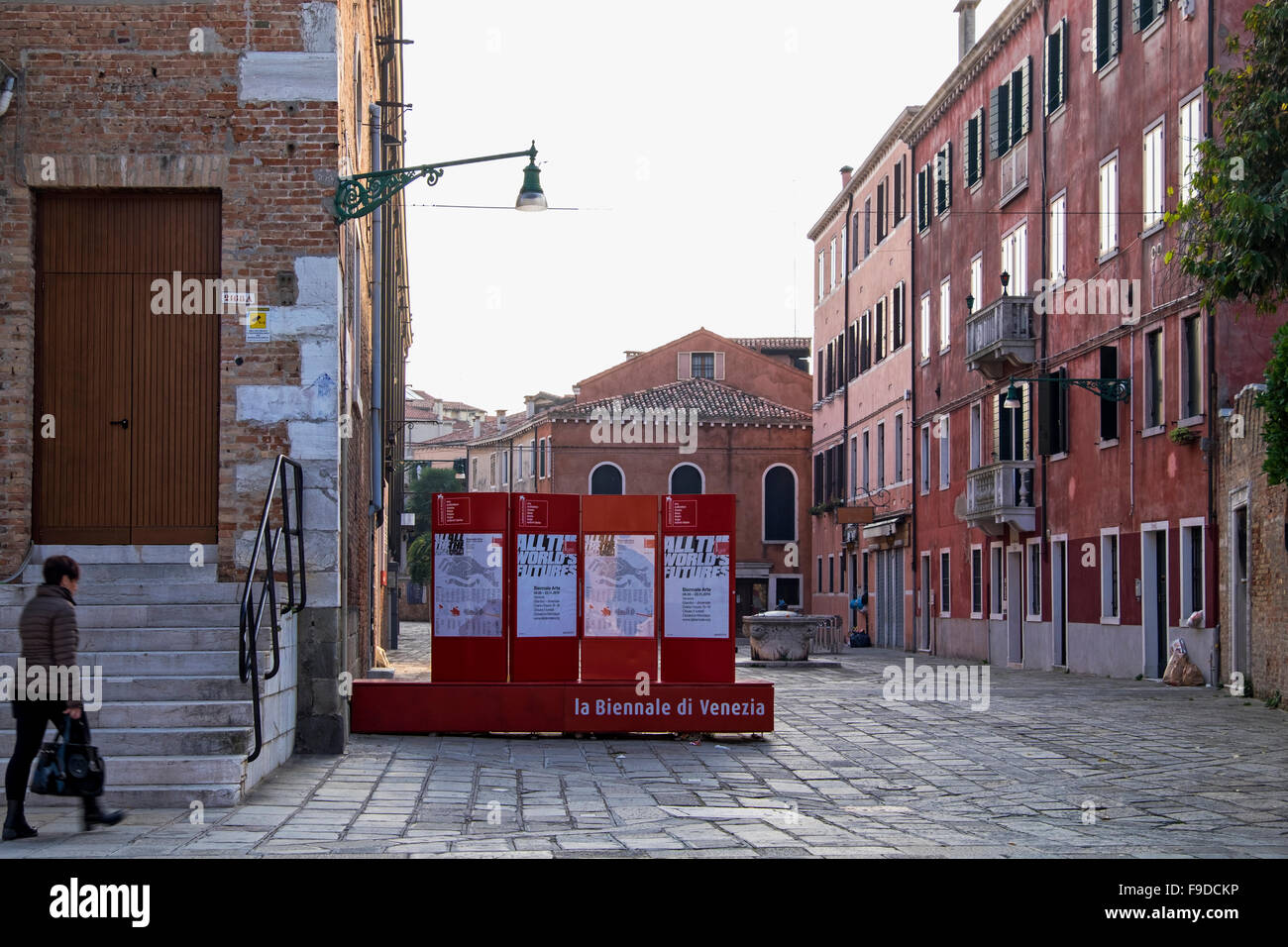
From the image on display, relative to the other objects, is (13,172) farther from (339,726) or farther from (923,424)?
(923,424)

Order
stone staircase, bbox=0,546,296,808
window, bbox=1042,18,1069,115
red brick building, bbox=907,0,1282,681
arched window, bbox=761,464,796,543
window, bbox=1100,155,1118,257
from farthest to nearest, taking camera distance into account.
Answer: arched window, bbox=761,464,796,543 < window, bbox=1042,18,1069,115 < window, bbox=1100,155,1118,257 < red brick building, bbox=907,0,1282,681 < stone staircase, bbox=0,546,296,808

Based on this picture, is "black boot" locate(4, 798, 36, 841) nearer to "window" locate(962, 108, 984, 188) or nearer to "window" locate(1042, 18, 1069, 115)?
"window" locate(1042, 18, 1069, 115)

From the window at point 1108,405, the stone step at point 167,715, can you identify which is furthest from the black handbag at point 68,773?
the window at point 1108,405

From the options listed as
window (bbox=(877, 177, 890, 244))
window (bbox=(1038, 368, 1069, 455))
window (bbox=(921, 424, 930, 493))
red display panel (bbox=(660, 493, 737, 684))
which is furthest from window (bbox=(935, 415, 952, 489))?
red display panel (bbox=(660, 493, 737, 684))

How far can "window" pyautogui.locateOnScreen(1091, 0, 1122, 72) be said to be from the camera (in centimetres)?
2706

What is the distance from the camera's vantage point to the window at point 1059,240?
29.5 meters

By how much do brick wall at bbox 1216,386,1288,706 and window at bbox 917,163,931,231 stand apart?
19314 millimetres

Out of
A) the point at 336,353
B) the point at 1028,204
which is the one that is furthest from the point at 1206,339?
the point at 336,353

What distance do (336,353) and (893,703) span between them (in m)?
Result: 9.97

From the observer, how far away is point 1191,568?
23828 millimetres

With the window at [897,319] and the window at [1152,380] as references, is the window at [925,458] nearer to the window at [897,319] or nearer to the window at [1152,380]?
the window at [897,319]

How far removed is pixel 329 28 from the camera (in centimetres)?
1316

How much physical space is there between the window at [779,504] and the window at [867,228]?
16.4 metres

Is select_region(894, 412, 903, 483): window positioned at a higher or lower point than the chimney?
lower
